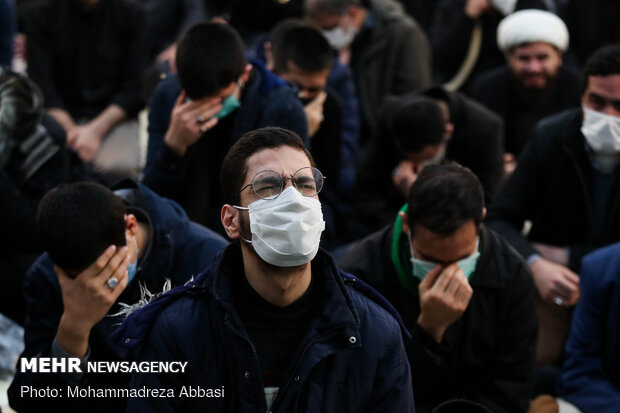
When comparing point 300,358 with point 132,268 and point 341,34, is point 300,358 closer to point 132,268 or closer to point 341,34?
point 132,268

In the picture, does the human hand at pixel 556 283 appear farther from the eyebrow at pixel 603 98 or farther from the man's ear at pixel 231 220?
the man's ear at pixel 231 220

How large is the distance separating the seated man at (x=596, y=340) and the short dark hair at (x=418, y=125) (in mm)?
1235

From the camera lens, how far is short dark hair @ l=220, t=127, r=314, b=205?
9.53 ft

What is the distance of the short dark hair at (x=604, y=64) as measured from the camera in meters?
4.68

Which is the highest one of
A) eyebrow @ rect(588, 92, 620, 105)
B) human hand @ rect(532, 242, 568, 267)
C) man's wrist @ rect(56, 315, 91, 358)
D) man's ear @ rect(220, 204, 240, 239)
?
man's ear @ rect(220, 204, 240, 239)

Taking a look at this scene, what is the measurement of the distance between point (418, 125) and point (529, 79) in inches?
56.8

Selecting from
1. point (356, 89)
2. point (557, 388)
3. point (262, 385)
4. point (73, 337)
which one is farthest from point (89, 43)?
point (262, 385)

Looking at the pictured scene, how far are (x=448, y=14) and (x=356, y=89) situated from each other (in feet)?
3.32

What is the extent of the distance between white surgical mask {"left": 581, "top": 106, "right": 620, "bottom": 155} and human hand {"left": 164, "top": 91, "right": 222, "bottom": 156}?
1.84 meters

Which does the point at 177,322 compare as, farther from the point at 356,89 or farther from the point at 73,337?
the point at 356,89

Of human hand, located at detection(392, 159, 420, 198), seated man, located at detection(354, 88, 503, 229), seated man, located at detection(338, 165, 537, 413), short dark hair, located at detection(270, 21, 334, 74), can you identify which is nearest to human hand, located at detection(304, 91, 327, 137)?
short dark hair, located at detection(270, 21, 334, 74)

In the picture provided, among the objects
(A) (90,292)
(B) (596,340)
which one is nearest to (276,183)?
(A) (90,292)

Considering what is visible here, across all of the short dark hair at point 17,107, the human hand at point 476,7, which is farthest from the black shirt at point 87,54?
the human hand at point 476,7

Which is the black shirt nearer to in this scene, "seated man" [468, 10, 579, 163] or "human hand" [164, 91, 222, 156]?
"human hand" [164, 91, 222, 156]
